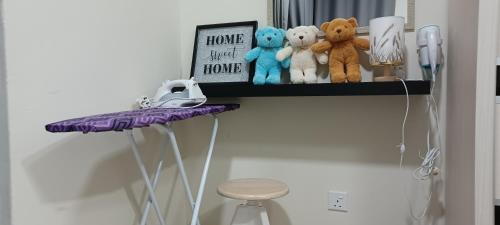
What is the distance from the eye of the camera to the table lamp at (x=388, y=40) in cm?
132

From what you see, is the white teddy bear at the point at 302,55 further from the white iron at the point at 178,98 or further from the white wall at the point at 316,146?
the white iron at the point at 178,98

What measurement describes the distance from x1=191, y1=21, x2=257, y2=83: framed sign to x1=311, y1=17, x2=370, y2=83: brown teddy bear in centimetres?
34

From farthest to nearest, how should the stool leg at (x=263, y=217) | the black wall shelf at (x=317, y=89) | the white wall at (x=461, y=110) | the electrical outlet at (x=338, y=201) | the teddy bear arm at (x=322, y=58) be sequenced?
the electrical outlet at (x=338, y=201), the teddy bear arm at (x=322, y=58), the stool leg at (x=263, y=217), the black wall shelf at (x=317, y=89), the white wall at (x=461, y=110)

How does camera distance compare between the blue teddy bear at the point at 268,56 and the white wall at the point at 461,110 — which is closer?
the white wall at the point at 461,110

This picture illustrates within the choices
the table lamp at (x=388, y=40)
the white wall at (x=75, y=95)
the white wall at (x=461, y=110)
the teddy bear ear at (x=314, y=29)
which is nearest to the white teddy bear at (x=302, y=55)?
the teddy bear ear at (x=314, y=29)

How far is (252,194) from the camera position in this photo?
1359 mm

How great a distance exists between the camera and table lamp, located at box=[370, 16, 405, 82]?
1.32 m

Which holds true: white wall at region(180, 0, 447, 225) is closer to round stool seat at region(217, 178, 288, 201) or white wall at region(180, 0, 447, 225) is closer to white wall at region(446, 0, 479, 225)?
white wall at region(446, 0, 479, 225)

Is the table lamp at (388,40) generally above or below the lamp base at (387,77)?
above

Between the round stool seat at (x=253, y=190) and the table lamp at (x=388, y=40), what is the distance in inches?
24.8

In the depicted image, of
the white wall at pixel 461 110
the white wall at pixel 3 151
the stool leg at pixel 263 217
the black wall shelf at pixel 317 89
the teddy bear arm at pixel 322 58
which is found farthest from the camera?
the teddy bear arm at pixel 322 58

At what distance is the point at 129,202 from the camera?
1420 mm

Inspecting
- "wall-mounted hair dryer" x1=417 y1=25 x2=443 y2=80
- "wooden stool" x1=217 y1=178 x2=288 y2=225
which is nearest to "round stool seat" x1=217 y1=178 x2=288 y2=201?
"wooden stool" x1=217 y1=178 x2=288 y2=225

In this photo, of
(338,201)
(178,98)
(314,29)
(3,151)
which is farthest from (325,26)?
(3,151)
